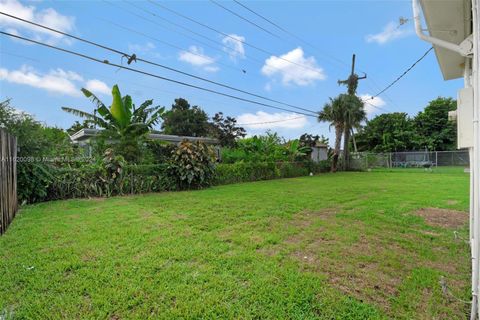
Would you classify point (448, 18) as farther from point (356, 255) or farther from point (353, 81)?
point (353, 81)

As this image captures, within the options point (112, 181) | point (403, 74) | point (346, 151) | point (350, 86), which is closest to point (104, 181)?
point (112, 181)

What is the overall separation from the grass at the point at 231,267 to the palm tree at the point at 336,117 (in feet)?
50.9

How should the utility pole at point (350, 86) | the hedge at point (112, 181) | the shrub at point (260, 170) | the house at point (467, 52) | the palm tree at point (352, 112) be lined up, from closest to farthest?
the house at point (467, 52), the hedge at point (112, 181), the shrub at point (260, 170), the palm tree at point (352, 112), the utility pole at point (350, 86)

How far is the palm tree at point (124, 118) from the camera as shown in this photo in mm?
9047

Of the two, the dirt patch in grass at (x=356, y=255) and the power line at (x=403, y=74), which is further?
the power line at (x=403, y=74)

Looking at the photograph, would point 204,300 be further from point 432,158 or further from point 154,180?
point 432,158

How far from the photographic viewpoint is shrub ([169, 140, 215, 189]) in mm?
9578

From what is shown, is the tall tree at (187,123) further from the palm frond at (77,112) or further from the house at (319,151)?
the palm frond at (77,112)

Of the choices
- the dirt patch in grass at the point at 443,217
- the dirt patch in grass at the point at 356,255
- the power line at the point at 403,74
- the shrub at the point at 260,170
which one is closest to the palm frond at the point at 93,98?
the shrub at the point at 260,170

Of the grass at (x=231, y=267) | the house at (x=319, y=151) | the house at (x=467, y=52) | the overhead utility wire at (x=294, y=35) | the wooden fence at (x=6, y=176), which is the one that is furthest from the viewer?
the house at (x=319, y=151)

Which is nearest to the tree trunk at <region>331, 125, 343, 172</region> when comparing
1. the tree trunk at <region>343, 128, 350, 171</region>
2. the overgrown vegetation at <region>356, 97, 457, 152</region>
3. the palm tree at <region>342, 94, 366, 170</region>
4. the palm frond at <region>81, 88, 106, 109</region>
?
the palm tree at <region>342, 94, 366, 170</region>

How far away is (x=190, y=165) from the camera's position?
31.6 ft

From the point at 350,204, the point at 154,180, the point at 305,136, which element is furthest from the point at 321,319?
the point at 305,136

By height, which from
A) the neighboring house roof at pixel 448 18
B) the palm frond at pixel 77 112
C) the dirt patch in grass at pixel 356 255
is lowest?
the dirt patch in grass at pixel 356 255
